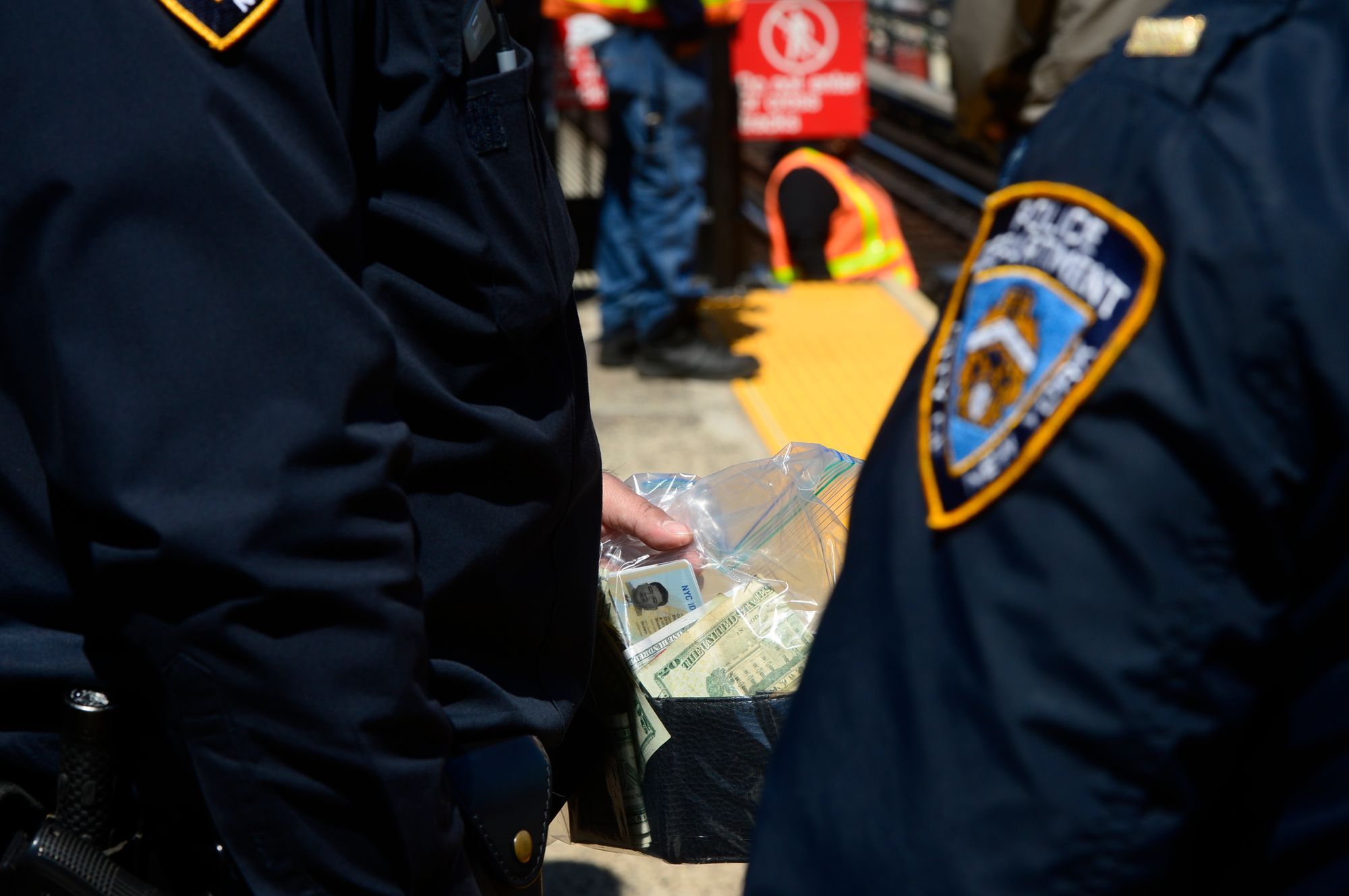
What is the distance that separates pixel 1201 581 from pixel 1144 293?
157 millimetres

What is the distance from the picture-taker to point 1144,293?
27.0 inches

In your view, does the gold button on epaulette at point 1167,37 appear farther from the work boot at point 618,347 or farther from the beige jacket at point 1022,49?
the work boot at point 618,347

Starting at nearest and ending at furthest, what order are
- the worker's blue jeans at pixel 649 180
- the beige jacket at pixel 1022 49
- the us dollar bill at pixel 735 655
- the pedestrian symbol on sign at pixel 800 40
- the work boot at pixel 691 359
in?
1. the us dollar bill at pixel 735 655
2. the beige jacket at pixel 1022 49
3. the worker's blue jeans at pixel 649 180
4. the work boot at pixel 691 359
5. the pedestrian symbol on sign at pixel 800 40

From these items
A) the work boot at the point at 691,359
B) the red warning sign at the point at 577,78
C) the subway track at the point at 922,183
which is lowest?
the subway track at the point at 922,183

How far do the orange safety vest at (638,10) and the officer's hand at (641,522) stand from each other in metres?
3.03

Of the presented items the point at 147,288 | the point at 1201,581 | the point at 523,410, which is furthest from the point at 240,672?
the point at 1201,581

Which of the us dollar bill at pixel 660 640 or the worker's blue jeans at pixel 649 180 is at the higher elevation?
the us dollar bill at pixel 660 640

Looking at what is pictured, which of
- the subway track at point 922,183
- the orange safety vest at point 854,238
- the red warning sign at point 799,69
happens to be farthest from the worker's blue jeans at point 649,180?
the subway track at point 922,183

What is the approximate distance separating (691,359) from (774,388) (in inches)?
12.9

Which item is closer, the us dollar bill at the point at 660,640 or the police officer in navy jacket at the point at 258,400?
the police officer in navy jacket at the point at 258,400

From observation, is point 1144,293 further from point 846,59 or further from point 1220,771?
point 846,59

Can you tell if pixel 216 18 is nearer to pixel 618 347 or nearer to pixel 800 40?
pixel 618 347

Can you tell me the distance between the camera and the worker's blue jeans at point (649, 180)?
448cm

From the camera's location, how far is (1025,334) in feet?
2.43
